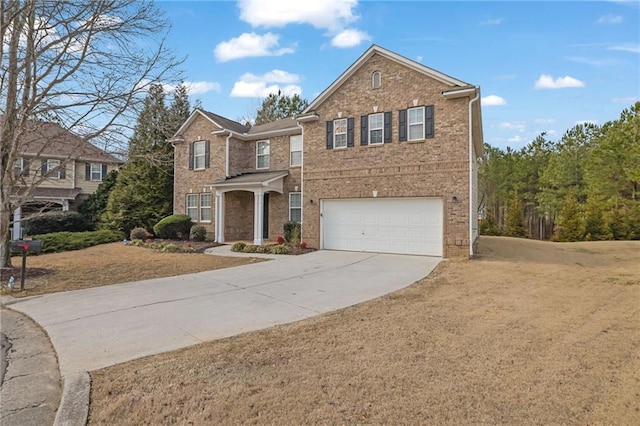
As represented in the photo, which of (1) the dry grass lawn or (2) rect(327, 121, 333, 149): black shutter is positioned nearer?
(1) the dry grass lawn

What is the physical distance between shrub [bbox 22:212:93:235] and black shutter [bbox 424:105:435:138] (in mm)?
20129

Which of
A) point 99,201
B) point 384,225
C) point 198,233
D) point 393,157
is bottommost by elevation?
point 198,233

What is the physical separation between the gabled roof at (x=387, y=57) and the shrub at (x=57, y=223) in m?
16.5

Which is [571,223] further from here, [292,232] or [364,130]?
[292,232]

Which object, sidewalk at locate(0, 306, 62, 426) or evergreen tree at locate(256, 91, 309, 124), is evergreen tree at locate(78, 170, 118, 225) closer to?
evergreen tree at locate(256, 91, 309, 124)

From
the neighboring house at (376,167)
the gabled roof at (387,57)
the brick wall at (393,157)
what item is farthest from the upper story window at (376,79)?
the gabled roof at (387,57)

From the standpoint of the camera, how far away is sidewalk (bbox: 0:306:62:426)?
3.22 metres

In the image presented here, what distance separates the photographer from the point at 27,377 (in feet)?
13.2

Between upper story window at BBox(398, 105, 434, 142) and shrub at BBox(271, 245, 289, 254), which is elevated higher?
upper story window at BBox(398, 105, 434, 142)

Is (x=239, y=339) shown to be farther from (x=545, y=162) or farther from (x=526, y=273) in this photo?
(x=545, y=162)

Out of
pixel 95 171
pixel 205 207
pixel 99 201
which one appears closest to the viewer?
pixel 205 207

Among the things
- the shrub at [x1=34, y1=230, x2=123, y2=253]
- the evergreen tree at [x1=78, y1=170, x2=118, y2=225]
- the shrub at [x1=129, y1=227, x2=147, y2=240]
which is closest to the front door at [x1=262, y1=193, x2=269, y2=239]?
the shrub at [x1=129, y1=227, x2=147, y2=240]

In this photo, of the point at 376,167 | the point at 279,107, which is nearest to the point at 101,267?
the point at 376,167

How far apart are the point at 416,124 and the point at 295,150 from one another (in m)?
6.67
